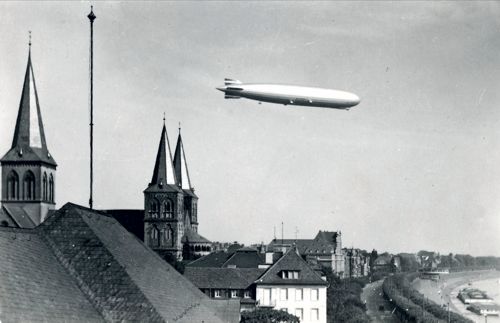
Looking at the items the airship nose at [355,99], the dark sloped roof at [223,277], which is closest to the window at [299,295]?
the dark sloped roof at [223,277]

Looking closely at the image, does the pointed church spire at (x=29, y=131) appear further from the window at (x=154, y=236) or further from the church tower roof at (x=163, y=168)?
the window at (x=154, y=236)

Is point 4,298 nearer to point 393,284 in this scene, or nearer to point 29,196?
point 29,196

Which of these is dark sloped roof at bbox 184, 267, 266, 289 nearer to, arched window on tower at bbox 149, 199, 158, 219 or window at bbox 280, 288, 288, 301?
window at bbox 280, 288, 288, 301

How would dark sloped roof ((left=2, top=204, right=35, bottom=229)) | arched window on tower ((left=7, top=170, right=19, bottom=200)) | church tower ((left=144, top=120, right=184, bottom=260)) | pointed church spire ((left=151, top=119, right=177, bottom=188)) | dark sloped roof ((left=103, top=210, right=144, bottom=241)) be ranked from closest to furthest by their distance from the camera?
dark sloped roof ((left=2, top=204, right=35, bottom=229))
arched window on tower ((left=7, top=170, right=19, bottom=200))
pointed church spire ((left=151, top=119, right=177, bottom=188))
church tower ((left=144, top=120, right=184, bottom=260))
dark sloped roof ((left=103, top=210, right=144, bottom=241))

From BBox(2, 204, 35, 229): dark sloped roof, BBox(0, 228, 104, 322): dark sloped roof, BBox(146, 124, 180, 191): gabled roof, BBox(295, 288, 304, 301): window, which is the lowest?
BBox(295, 288, 304, 301): window

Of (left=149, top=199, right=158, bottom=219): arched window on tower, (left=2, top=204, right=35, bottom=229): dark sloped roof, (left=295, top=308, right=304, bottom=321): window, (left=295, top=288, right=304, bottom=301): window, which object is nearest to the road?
(left=295, top=308, right=304, bottom=321): window
